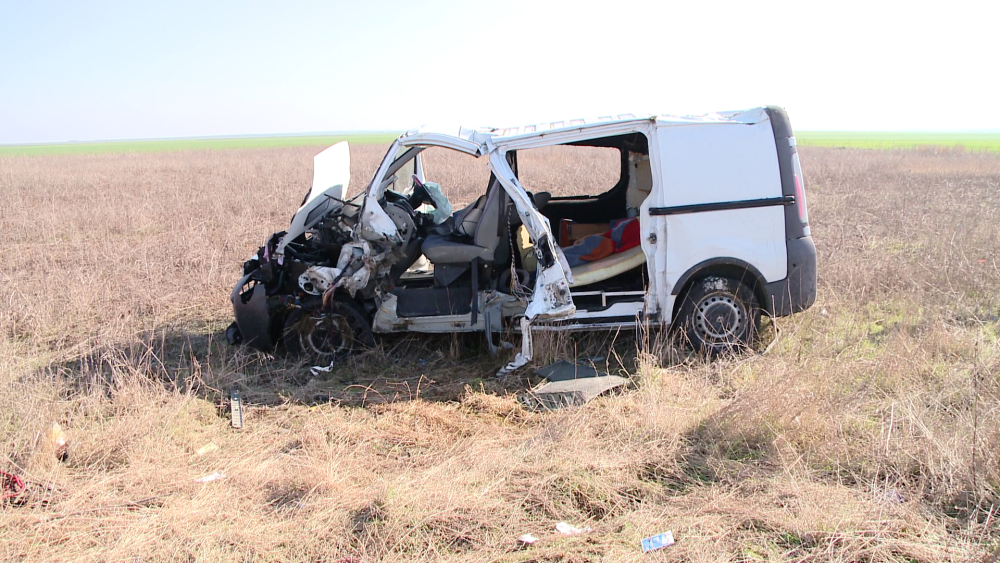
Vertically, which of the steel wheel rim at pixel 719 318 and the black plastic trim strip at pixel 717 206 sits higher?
the black plastic trim strip at pixel 717 206

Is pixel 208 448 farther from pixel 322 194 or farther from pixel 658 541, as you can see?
pixel 658 541

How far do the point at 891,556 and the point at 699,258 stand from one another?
276cm

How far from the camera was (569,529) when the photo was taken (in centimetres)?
323

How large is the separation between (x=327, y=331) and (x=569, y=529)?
3263 millimetres

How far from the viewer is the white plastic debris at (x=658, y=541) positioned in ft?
9.95

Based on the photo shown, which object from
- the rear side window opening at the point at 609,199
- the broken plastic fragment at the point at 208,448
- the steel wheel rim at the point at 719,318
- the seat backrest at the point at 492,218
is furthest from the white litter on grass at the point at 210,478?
the steel wheel rim at the point at 719,318

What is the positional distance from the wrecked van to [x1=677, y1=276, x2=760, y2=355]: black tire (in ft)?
0.04

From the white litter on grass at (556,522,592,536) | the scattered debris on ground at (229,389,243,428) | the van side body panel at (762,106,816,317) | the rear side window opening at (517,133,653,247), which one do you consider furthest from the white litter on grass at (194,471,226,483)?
the van side body panel at (762,106,816,317)

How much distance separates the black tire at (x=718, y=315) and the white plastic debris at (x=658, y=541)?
8.30ft

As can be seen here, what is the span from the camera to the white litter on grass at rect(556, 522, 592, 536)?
3.20 metres

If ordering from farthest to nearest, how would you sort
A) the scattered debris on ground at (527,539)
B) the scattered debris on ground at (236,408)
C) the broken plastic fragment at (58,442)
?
the scattered debris on ground at (236,408) < the broken plastic fragment at (58,442) < the scattered debris on ground at (527,539)

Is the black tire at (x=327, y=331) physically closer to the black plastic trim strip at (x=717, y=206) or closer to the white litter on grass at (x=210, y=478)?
the white litter on grass at (x=210, y=478)

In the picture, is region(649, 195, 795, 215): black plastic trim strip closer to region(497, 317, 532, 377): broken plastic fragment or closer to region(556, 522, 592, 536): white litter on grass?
region(497, 317, 532, 377): broken plastic fragment

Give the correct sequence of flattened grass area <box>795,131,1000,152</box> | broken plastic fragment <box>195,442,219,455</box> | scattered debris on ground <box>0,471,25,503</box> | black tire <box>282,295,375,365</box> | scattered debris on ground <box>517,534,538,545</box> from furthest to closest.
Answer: flattened grass area <box>795,131,1000,152</box>, black tire <box>282,295,375,365</box>, broken plastic fragment <box>195,442,219,455</box>, scattered debris on ground <box>0,471,25,503</box>, scattered debris on ground <box>517,534,538,545</box>
